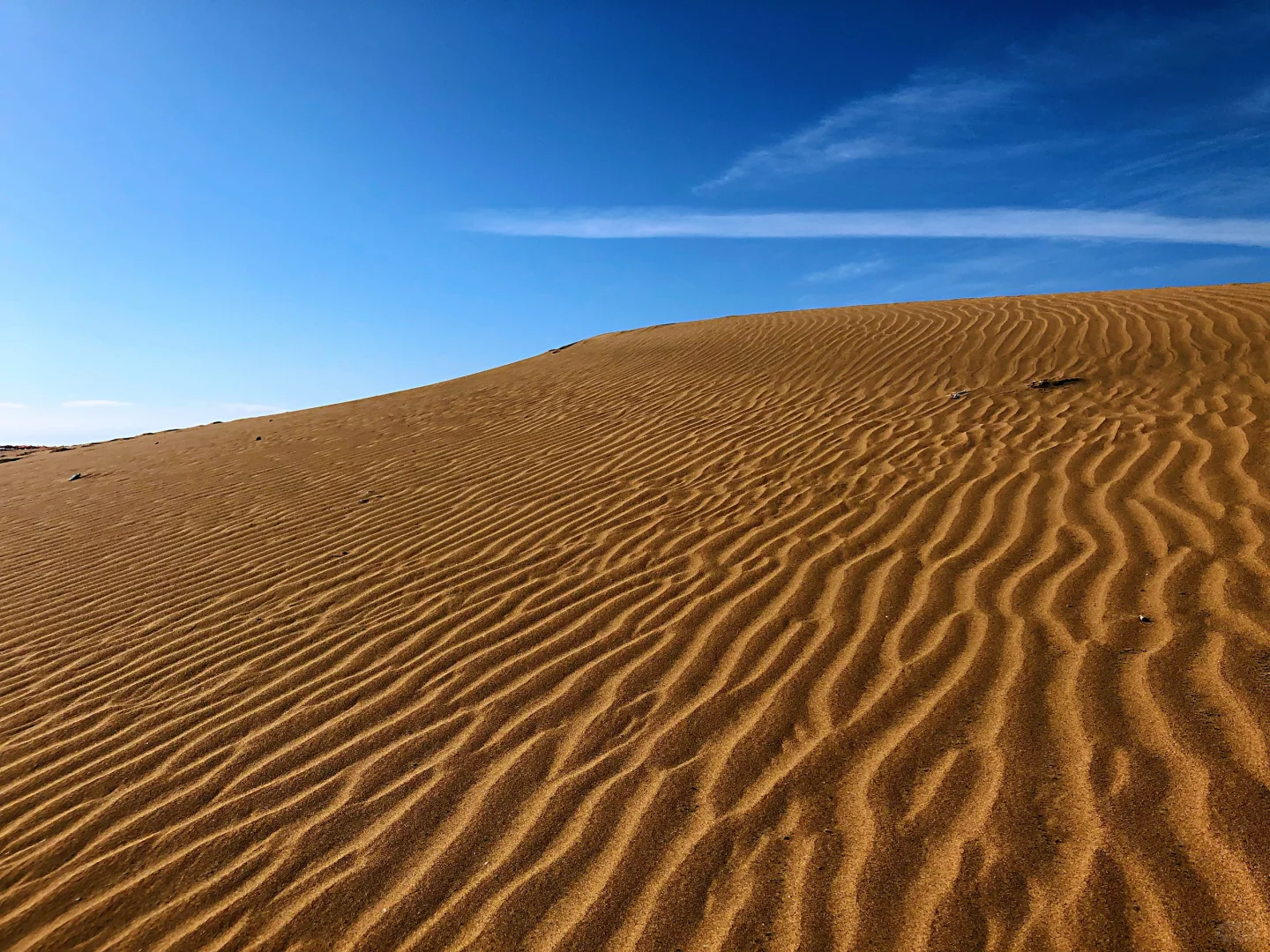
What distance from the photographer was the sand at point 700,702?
2.11m

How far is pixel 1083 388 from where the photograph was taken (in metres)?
6.62

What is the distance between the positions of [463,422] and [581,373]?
305cm

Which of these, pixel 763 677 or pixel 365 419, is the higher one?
pixel 365 419

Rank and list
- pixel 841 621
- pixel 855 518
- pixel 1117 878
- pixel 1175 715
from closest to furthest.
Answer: pixel 1117 878 → pixel 1175 715 → pixel 841 621 → pixel 855 518

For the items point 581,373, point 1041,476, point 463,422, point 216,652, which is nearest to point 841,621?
point 1041,476

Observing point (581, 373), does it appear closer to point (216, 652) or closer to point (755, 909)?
point (216, 652)

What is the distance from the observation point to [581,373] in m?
12.5

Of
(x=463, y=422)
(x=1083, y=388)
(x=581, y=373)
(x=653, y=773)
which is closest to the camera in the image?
(x=653, y=773)

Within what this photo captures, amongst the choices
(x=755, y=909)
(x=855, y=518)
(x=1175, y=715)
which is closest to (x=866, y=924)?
(x=755, y=909)

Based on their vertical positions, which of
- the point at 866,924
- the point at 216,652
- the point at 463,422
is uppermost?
the point at 463,422

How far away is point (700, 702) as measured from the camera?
119 inches

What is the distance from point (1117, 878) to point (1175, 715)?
2.66 feet

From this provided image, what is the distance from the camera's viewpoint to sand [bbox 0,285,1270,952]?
2111 millimetres

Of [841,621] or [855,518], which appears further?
[855,518]
